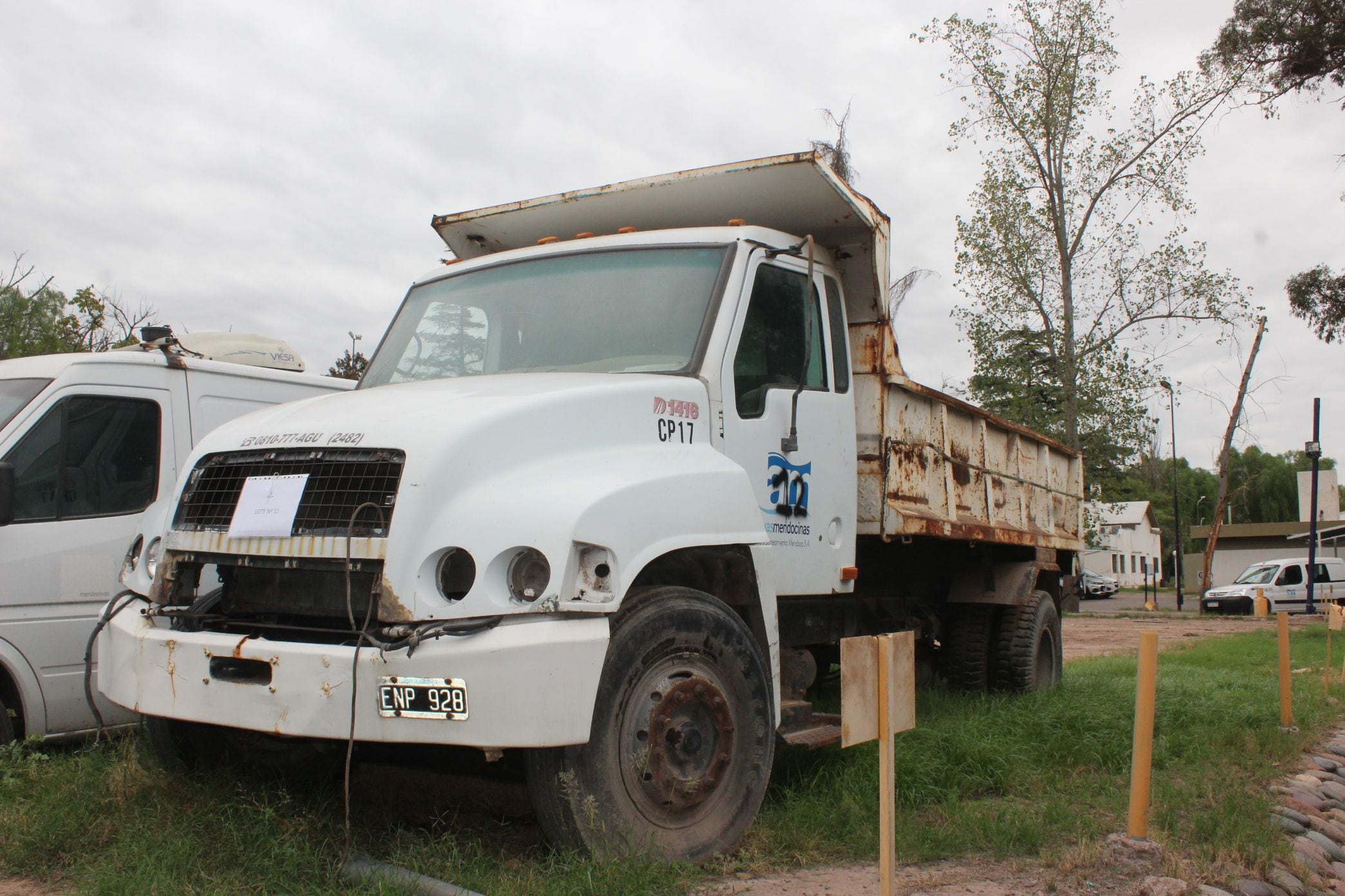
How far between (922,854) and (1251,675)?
9.53 meters

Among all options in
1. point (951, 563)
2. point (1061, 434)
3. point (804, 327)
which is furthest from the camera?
point (1061, 434)

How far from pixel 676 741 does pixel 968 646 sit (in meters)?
4.91

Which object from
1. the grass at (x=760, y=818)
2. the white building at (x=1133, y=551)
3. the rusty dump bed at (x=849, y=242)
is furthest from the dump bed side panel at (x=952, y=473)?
the white building at (x=1133, y=551)

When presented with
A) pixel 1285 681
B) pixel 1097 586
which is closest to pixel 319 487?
pixel 1285 681

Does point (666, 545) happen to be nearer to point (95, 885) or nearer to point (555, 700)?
point (555, 700)

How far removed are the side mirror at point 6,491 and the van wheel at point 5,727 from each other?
A: 0.99 meters

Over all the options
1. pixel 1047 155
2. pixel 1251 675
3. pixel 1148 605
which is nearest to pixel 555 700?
pixel 1251 675

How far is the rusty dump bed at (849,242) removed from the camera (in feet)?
19.2

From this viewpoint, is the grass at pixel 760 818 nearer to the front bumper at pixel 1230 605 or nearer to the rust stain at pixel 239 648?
the rust stain at pixel 239 648

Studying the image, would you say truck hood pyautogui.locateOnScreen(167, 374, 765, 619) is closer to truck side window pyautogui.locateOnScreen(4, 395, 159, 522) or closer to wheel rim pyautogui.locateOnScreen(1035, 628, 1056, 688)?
truck side window pyautogui.locateOnScreen(4, 395, 159, 522)

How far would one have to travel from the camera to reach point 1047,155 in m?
29.3

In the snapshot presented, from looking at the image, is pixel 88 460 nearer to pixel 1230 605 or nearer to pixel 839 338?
pixel 839 338

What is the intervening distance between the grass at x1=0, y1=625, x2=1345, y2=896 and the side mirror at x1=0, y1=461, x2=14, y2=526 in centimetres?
111

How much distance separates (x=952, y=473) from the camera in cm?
723
